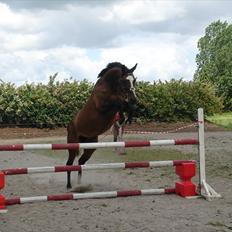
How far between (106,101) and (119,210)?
230 centimetres

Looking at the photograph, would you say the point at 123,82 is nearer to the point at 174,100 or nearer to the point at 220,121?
the point at 174,100

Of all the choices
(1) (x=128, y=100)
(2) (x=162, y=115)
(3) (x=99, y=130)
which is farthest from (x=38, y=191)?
(2) (x=162, y=115)

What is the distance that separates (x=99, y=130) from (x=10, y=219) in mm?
2935

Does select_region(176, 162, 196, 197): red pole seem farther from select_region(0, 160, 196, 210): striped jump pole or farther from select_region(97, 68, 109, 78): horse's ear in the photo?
select_region(97, 68, 109, 78): horse's ear

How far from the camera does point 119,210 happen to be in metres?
7.91

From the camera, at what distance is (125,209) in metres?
7.98

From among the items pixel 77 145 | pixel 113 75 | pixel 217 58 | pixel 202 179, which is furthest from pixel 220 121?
pixel 217 58

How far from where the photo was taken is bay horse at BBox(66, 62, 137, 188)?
366 inches

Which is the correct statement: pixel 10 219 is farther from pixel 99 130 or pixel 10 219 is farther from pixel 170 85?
pixel 170 85

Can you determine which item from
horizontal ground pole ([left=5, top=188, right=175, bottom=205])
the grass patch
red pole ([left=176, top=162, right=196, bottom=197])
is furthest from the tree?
horizontal ground pole ([left=5, top=188, right=175, bottom=205])

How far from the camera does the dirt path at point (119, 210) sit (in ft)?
22.7

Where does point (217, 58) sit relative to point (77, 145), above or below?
above

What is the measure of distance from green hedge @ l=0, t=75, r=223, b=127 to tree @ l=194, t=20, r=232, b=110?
27073 millimetres

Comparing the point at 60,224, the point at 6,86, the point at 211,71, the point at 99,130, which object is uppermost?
the point at 211,71
